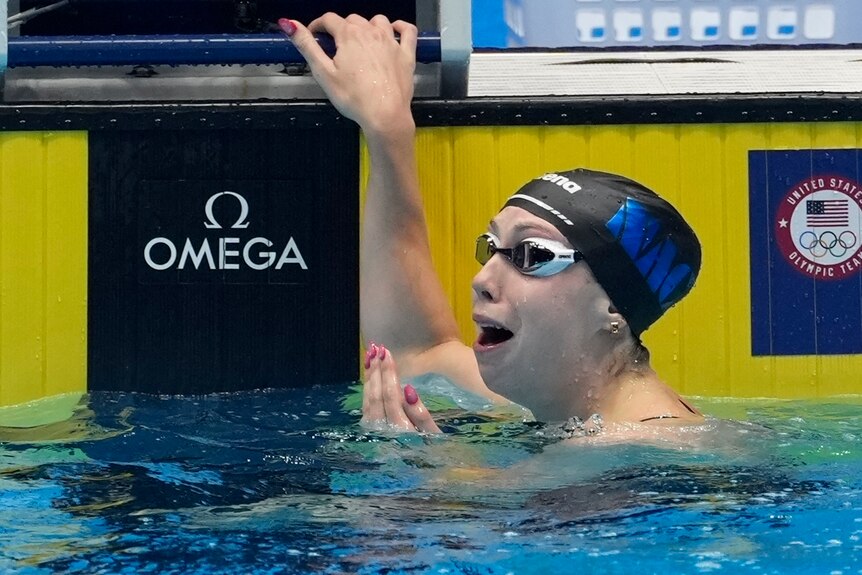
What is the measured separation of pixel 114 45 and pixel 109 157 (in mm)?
381

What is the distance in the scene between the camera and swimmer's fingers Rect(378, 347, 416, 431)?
283 centimetres

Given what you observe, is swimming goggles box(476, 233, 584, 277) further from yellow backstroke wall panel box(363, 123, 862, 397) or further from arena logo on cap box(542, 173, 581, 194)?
yellow backstroke wall panel box(363, 123, 862, 397)

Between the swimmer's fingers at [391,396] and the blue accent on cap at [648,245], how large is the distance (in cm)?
64

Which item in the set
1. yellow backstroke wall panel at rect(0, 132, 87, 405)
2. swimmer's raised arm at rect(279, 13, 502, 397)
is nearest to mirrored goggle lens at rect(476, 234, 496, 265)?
swimmer's raised arm at rect(279, 13, 502, 397)

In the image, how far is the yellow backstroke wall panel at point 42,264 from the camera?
4094 mm

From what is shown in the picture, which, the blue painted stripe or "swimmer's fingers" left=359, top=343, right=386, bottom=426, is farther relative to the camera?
the blue painted stripe

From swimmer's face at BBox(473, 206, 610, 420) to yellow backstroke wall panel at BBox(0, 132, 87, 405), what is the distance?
1.74 meters

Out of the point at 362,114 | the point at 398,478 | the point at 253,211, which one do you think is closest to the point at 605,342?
the point at 398,478

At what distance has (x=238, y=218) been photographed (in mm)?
4125

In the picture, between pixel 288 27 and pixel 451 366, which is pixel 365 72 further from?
pixel 451 366

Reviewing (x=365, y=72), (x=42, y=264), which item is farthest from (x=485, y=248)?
(x=42, y=264)

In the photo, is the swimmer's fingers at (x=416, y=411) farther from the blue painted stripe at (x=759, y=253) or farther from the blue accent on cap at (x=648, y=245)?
the blue painted stripe at (x=759, y=253)

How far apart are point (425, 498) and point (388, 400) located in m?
0.34

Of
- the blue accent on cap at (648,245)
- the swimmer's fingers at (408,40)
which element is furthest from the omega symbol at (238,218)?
the blue accent on cap at (648,245)
